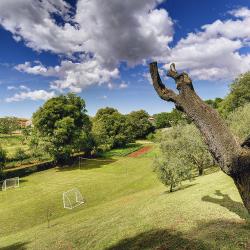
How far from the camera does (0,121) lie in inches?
5241

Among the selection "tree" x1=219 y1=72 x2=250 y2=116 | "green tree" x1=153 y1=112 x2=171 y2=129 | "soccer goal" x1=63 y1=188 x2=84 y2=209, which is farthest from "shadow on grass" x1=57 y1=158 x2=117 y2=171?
"green tree" x1=153 y1=112 x2=171 y2=129

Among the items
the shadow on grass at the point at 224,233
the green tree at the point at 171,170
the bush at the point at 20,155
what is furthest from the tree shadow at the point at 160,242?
the bush at the point at 20,155

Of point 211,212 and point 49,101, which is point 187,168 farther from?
point 49,101

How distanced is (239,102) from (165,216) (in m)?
51.1

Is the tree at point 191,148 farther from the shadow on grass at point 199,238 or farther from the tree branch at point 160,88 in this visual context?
the tree branch at point 160,88

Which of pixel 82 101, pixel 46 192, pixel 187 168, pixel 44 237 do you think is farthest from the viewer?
pixel 82 101

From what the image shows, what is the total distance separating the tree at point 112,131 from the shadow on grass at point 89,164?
8.27 metres

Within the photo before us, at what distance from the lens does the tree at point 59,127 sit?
5447cm

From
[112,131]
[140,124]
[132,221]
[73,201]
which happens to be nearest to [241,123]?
[73,201]

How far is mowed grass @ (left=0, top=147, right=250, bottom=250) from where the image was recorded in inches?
533

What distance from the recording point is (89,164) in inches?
2375

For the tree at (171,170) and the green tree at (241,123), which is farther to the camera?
the green tree at (241,123)

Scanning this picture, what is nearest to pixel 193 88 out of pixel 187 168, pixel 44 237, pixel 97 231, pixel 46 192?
pixel 97 231

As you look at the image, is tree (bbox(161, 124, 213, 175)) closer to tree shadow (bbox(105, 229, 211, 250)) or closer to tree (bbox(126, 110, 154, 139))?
tree shadow (bbox(105, 229, 211, 250))
